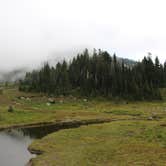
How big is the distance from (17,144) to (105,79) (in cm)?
10050

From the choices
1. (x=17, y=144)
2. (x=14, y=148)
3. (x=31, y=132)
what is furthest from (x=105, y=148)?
(x=31, y=132)

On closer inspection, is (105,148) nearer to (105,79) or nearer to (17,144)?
(17,144)

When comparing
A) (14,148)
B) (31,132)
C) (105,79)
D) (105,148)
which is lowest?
(14,148)

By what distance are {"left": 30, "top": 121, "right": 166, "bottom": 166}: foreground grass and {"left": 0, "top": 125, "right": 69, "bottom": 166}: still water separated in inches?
97.8

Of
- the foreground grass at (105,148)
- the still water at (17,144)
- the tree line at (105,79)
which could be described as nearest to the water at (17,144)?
the still water at (17,144)

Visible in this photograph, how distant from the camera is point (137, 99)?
5527 inches

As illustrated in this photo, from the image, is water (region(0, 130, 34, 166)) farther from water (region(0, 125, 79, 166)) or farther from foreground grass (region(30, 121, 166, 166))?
foreground grass (region(30, 121, 166, 166))

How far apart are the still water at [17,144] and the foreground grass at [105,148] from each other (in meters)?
2.48

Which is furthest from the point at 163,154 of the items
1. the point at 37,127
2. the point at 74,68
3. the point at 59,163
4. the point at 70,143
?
the point at 74,68

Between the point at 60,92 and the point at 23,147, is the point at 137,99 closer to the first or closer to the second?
the point at 60,92

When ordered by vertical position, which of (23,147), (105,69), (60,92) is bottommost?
(23,147)

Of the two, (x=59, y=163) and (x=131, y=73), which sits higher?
(x=131, y=73)

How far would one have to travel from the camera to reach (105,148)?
43.6 meters

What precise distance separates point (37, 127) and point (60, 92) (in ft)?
265
